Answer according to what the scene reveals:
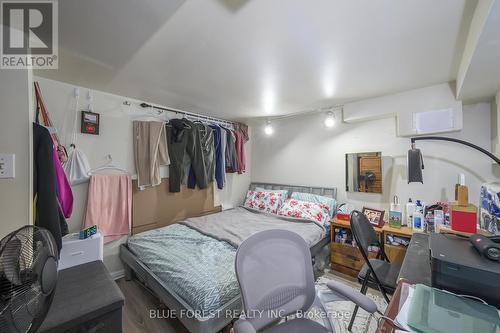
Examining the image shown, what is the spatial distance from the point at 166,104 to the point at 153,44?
4.84 feet

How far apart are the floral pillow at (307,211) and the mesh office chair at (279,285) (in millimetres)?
1491

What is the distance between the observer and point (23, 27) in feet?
4.12

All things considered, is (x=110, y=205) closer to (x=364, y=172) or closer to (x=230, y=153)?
(x=230, y=153)

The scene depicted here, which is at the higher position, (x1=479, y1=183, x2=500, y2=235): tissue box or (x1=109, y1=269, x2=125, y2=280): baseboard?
(x1=479, y1=183, x2=500, y2=235): tissue box

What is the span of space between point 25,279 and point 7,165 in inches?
30.4

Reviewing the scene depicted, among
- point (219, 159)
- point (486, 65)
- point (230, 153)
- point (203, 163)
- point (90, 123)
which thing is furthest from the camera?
point (230, 153)

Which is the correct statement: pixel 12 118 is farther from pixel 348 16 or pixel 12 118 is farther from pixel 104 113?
pixel 348 16

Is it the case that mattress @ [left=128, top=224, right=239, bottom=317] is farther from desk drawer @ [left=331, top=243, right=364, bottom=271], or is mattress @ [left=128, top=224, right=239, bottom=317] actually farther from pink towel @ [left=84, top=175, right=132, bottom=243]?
desk drawer @ [left=331, top=243, right=364, bottom=271]

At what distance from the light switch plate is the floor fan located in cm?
57

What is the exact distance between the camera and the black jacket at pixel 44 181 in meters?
1.41

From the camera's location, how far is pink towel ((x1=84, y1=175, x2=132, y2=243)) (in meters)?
2.27

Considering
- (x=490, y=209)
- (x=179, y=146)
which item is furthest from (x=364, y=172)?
(x=179, y=146)

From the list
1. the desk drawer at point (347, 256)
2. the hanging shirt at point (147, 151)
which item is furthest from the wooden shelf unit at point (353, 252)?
the hanging shirt at point (147, 151)

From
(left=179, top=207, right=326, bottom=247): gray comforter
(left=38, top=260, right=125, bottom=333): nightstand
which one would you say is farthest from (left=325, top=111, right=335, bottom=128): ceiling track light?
(left=38, top=260, right=125, bottom=333): nightstand
